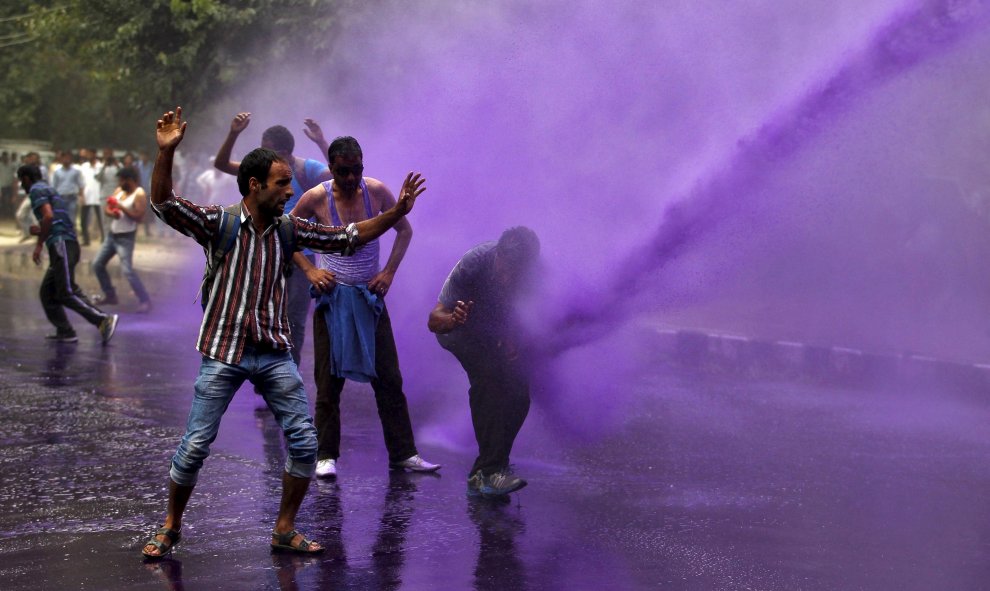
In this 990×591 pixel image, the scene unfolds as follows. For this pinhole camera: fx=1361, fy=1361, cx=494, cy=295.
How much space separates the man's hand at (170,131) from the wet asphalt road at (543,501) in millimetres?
1482

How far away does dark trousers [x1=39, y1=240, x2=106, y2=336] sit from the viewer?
1119 centimetres

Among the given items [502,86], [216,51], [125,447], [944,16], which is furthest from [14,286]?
[944,16]

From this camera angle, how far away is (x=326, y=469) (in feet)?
21.0

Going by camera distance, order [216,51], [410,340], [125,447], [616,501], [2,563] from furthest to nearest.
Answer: [216,51]
[410,340]
[125,447]
[616,501]
[2,563]

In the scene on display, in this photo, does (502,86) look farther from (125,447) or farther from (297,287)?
(125,447)

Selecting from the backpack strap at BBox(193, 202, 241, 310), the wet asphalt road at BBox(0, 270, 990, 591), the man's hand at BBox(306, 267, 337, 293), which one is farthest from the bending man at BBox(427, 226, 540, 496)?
the backpack strap at BBox(193, 202, 241, 310)

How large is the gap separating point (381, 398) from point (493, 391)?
2.23 ft

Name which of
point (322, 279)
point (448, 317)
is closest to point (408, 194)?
point (448, 317)

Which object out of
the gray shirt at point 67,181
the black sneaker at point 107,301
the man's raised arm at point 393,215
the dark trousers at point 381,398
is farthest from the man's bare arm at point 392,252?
the gray shirt at point 67,181

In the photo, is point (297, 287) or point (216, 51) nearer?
point (297, 287)

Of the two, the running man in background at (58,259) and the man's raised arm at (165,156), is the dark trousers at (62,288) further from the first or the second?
the man's raised arm at (165,156)

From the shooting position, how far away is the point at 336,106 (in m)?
15.1

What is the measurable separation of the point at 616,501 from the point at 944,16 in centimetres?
401

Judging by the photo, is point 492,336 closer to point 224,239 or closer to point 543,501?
point 543,501
